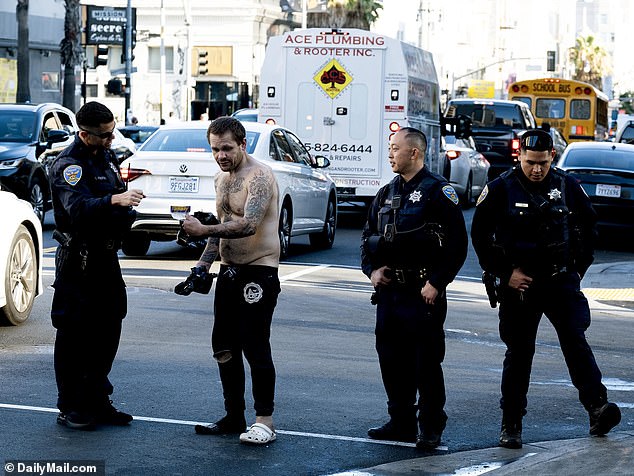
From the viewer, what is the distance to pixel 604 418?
24.8 ft

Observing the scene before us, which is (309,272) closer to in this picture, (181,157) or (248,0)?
(181,157)

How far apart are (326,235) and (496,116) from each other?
17.3m

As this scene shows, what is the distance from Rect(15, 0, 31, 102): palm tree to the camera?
40.2 meters

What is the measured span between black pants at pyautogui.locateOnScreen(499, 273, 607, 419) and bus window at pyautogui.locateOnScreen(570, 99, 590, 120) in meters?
40.0

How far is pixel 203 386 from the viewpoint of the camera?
8789 millimetres

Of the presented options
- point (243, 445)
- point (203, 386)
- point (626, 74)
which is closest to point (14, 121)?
point (203, 386)

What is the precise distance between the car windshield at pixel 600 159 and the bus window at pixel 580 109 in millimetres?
26035

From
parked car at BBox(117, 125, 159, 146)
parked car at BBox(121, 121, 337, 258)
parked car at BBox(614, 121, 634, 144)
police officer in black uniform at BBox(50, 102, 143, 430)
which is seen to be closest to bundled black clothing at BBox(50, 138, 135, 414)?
police officer in black uniform at BBox(50, 102, 143, 430)

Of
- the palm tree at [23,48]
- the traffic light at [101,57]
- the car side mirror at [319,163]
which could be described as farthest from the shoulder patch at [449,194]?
the traffic light at [101,57]

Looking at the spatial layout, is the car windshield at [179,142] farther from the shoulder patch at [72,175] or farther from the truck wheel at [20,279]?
the shoulder patch at [72,175]

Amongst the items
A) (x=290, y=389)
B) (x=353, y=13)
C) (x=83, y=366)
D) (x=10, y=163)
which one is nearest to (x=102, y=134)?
(x=83, y=366)

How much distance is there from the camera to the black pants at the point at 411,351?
24.2 feet

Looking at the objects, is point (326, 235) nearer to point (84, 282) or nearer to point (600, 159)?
point (600, 159)

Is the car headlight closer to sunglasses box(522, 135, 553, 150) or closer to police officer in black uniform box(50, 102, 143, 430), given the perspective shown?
police officer in black uniform box(50, 102, 143, 430)
